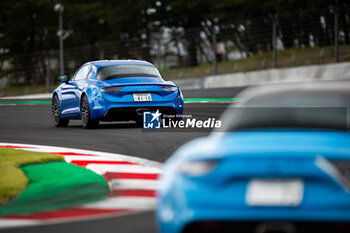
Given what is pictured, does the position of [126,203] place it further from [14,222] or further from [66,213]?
[14,222]

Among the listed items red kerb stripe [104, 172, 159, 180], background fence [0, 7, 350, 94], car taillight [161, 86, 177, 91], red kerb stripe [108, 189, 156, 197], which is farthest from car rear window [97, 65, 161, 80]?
background fence [0, 7, 350, 94]

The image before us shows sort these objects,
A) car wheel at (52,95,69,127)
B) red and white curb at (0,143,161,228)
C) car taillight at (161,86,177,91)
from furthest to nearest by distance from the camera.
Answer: car wheel at (52,95,69,127) < car taillight at (161,86,177,91) < red and white curb at (0,143,161,228)

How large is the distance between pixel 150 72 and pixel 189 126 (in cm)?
135

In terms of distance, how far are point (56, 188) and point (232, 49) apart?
25.9m

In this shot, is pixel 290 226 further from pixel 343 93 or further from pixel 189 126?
pixel 189 126

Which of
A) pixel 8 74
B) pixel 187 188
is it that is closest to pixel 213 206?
pixel 187 188

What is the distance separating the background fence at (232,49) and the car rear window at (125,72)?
44.6ft

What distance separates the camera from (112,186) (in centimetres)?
855

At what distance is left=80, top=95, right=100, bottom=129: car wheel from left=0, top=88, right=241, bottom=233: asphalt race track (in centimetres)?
17

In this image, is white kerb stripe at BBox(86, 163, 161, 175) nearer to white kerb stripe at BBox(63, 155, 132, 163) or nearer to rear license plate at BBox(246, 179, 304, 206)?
white kerb stripe at BBox(63, 155, 132, 163)

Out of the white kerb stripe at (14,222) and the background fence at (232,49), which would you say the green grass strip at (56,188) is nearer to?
the white kerb stripe at (14,222)

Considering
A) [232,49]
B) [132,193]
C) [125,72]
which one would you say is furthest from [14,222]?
[232,49]

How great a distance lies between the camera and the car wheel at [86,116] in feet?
49.5

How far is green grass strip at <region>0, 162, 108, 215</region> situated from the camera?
7531 mm
